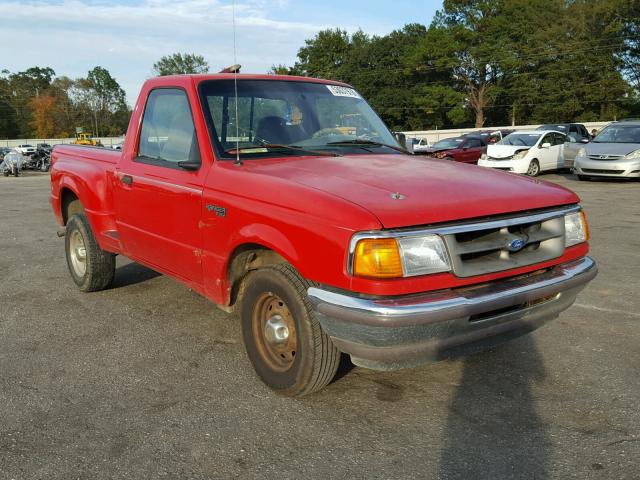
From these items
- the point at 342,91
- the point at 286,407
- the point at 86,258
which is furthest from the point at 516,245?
the point at 86,258

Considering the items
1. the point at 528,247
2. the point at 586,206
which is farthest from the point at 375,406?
the point at 586,206

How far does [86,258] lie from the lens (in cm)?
528

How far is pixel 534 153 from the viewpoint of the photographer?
1841 cm

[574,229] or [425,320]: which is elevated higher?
[574,229]

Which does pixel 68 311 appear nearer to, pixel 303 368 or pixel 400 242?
pixel 303 368

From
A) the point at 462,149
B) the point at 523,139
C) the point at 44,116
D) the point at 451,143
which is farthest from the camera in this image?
the point at 44,116

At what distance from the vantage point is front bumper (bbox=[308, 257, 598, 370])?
2.60m

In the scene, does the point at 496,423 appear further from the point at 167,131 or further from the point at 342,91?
the point at 167,131

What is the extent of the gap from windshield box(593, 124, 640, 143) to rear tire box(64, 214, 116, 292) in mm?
15208

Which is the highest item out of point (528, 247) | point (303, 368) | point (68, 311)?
point (528, 247)

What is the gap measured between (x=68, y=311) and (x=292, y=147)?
2.59 m

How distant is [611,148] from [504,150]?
342cm

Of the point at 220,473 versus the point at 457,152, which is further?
the point at 457,152

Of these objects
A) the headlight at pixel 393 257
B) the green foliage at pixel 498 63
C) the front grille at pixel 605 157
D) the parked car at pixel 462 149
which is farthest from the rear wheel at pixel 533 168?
the green foliage at pixel 498 63
